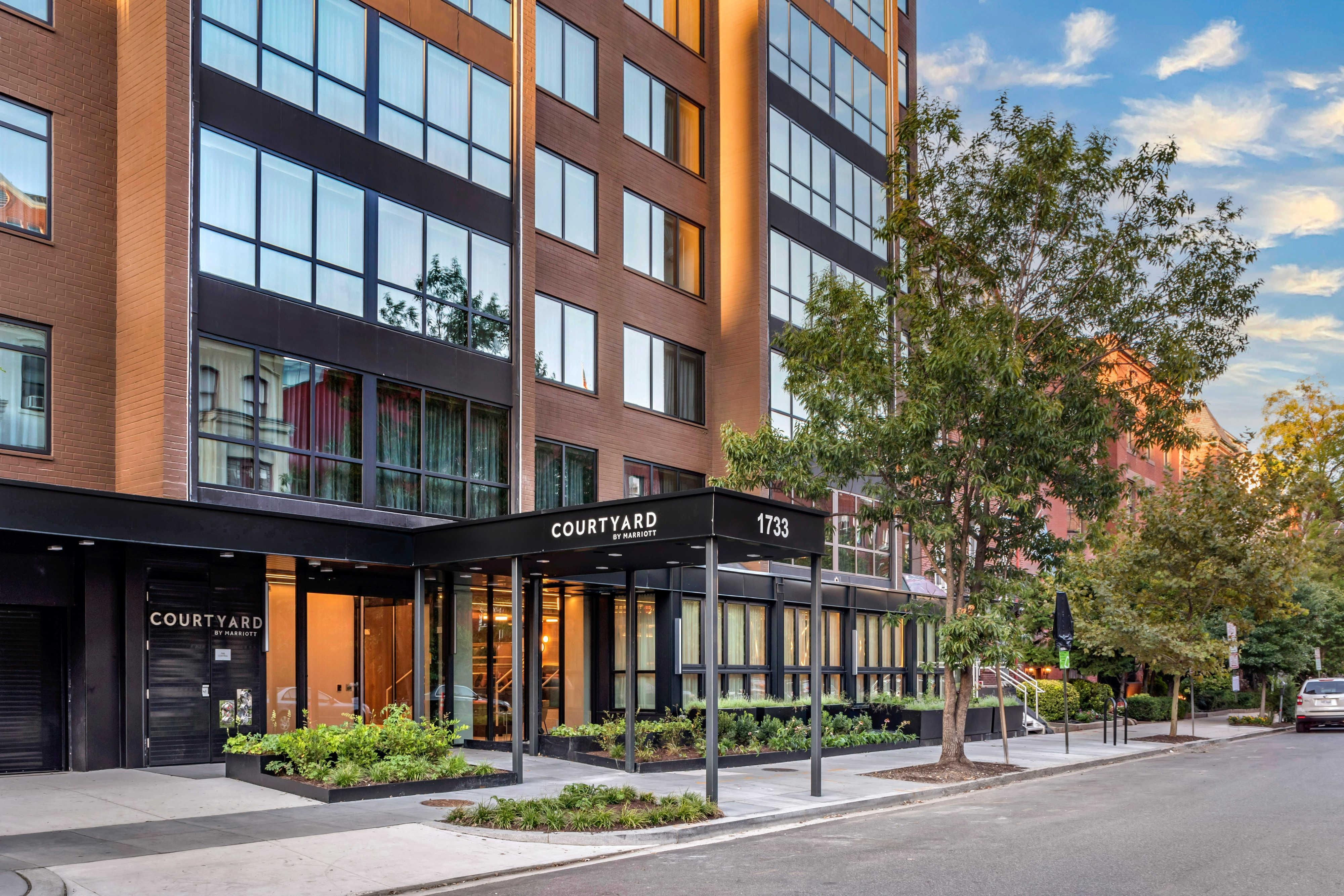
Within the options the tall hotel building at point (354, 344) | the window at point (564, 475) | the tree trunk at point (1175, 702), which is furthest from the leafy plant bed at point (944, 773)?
the tree trunk at point (1175, 702)

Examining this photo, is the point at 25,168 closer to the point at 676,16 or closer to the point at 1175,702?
the point at 676,16

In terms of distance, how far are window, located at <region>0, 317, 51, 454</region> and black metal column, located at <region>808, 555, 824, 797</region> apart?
11.9 m

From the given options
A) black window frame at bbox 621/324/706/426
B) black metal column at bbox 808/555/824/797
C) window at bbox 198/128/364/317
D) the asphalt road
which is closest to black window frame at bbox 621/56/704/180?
black window frame at bbox 621/324/706/426

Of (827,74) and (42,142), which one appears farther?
(827,74)

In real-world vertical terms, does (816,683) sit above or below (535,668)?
above

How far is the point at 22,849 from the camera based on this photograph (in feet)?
37.4

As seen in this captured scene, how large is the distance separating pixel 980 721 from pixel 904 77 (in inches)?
920

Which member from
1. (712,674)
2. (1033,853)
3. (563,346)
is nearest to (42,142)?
(563,346)

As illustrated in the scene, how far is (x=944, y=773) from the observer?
21.0 meters

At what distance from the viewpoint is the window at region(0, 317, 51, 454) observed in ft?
57.9

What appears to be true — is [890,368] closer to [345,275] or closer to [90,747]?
[345,275]

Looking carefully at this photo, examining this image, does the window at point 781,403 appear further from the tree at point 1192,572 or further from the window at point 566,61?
the tree at point 1192,572

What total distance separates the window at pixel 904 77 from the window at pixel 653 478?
1841 centimetres

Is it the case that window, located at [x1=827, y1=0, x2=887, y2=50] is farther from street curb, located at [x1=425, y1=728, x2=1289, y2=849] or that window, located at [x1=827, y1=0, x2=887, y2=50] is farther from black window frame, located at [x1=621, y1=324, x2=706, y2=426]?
street curb, located at [x1=425, y1=728, x2=1289, y2=849]
